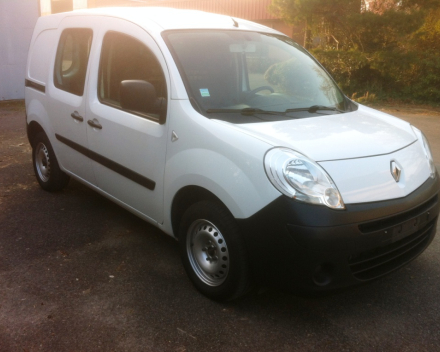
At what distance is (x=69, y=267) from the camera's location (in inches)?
141

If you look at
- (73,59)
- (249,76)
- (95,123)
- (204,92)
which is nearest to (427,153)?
(249,76)

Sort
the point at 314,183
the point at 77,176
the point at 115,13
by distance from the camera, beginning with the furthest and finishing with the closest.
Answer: the point at 77,176, the point at 115,13, the point at 314,183

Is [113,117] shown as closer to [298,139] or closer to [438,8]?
[298,139]

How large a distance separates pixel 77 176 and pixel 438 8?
12.3 m

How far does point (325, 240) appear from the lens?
2.52m

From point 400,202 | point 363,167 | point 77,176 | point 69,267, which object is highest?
point 363,167

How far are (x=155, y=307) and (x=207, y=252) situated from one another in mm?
472

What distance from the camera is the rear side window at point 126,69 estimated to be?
133 inches

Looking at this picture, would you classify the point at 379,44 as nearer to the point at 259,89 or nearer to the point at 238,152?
the point at 259,89

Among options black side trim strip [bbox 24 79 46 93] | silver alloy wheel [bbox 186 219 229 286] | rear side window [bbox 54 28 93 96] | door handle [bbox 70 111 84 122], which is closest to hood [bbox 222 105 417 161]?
silver alloy wheel [bbox 186 219 229 286]

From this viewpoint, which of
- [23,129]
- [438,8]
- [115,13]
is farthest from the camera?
[438,8]

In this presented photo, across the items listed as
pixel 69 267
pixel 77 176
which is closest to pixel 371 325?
pixel 69 267

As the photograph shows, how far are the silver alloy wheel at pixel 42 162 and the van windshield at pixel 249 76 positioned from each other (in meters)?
2.31

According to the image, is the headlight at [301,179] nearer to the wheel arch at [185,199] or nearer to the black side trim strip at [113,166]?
the wheel arch at [185,199]
